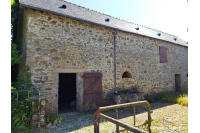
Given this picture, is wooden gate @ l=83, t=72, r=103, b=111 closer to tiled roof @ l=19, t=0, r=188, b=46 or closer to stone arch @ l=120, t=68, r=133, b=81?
stone arch @ l=120, t=68, r=133, b=81

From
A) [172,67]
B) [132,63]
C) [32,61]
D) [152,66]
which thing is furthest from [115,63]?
[172,67]

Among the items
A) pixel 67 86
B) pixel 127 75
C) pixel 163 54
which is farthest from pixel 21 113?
pixel 163 54

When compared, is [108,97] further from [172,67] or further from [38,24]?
[172,67]

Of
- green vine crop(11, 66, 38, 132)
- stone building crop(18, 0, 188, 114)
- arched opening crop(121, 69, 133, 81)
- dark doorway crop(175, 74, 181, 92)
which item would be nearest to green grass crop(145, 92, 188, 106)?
stone building crop(18, 0, 188, 114)

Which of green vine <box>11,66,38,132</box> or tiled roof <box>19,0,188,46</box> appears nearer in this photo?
green vine <box>11,66,38,132</box>

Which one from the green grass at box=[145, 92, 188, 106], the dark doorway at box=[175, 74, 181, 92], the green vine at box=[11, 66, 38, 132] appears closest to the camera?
the green vine at box=[11, 66, 38, 132]

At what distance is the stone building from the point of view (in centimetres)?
541

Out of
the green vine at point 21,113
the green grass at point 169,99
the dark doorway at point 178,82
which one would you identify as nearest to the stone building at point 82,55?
the green grass at point 169,99

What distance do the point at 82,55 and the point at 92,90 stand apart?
1824mm

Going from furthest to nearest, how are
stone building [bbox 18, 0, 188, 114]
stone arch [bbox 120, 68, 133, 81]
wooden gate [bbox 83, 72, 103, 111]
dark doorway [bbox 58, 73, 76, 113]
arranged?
dark doorway [bbox 58, 73, 76, 113]
stone arch [bbox 120, 68, 133, 81]
wooden gate [bbox 83, 72, 103, 111]
stone building [bbox 18, 0, 188, 114]

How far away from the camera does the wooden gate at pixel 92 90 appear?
6.41 meters

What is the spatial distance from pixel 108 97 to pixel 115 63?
77.7 inches

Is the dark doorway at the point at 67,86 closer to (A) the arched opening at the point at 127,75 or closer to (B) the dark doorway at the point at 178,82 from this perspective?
(A) the arched opening at the point at 127,75

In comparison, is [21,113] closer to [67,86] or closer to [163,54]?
[67,86]
